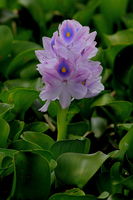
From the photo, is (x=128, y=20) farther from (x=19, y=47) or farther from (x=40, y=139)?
(x=40, y=139)

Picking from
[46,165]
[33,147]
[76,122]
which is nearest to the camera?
[46,165]

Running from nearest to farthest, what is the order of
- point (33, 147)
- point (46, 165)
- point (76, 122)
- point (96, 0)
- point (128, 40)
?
point (46, 165)
point (33, 147)
point (76, 122)
point (128, 40)
point (96, 0)

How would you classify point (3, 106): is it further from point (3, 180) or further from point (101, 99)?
point (101, 99)

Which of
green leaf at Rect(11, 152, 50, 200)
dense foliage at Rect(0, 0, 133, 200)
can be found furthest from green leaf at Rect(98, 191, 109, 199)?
green leaf at Rect(11, 152, 50, 200)

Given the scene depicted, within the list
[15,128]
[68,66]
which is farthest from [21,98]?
[68,66]

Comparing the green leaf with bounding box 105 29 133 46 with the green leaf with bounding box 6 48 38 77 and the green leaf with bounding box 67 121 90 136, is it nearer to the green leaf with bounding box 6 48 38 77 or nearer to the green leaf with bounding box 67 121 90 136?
the green leaf with bounding box 6 48 38 77

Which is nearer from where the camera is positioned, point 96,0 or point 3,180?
point 3,180

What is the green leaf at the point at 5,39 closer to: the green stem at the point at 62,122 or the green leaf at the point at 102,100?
the green leaf at the point at 102,100

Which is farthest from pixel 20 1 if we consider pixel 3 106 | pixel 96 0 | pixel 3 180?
pixel 3 180
